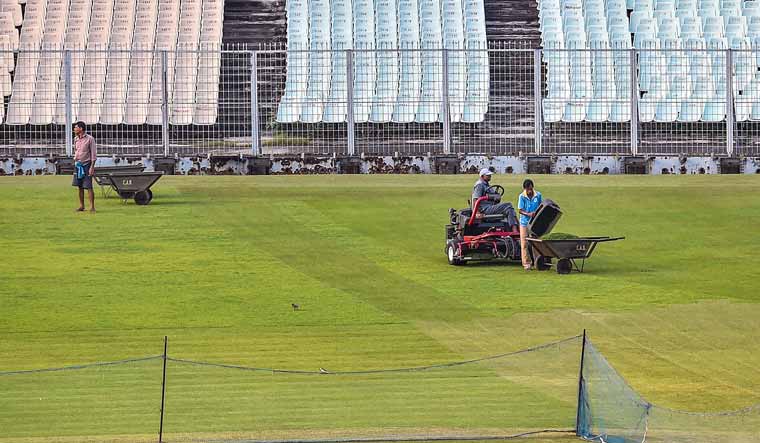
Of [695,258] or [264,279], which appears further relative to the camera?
[695,258]

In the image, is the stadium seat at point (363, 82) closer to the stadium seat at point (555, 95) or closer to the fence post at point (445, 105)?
the fence post at point (445, 105)

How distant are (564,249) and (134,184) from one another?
10.3 meters

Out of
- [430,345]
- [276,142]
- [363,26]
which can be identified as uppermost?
[363,26]

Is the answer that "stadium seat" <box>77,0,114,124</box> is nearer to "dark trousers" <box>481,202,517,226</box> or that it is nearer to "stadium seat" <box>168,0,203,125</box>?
"stadium seat" <box>168,0,203,125</box>

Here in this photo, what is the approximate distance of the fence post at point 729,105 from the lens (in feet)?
119

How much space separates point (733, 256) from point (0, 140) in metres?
19.2

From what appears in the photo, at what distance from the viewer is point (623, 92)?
36.5m

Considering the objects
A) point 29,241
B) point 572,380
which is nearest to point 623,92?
point 29,241

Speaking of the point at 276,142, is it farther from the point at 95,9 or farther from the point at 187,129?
the point at 95,9

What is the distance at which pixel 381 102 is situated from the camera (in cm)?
3553

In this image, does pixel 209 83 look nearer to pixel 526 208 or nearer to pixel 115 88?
pixel 115 88

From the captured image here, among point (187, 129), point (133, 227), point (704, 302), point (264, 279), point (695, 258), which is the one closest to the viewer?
point (704, 302)

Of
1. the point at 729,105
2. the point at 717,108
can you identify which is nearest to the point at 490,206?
the point at 729,105

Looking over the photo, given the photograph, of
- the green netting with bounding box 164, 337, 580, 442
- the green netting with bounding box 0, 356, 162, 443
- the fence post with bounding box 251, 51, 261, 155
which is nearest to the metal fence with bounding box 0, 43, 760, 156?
the fence post with bounding box 251, 51, 261, 155
